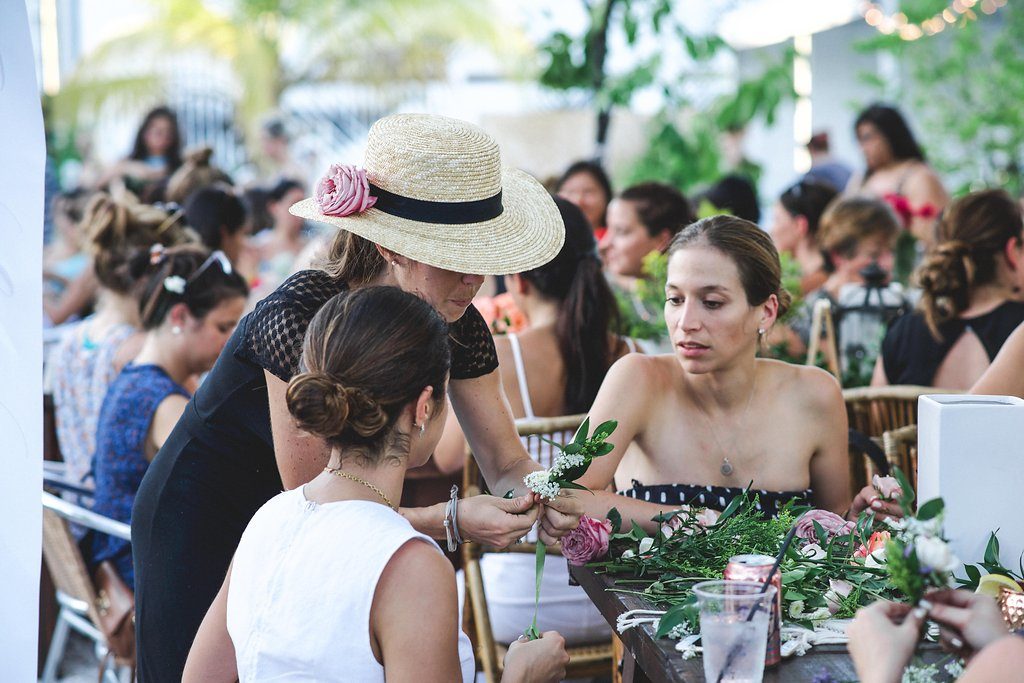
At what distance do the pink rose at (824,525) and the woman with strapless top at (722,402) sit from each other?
405 mm

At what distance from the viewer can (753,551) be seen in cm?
204

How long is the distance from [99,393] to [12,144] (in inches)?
89.8

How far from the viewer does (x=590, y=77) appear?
5.91m

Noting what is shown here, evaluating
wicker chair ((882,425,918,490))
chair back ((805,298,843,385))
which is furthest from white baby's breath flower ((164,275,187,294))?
chair back ((805,298,843,385))

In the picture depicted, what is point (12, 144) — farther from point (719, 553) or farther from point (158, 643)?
point (719, 553)

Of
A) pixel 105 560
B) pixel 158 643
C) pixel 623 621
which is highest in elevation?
pixel 623 621

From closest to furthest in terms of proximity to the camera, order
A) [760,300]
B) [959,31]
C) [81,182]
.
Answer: [760,300], [959,31], [81,182]

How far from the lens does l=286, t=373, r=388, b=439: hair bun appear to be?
1.59 m

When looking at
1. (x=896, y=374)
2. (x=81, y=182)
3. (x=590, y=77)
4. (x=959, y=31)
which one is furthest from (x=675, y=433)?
(x=81, y=182)

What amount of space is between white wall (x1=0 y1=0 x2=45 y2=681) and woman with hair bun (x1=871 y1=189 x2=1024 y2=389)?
9.63 ft

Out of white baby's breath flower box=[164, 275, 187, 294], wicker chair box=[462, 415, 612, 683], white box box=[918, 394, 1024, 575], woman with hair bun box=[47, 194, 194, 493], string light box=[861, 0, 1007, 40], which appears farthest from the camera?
string light box=[861, 0, 1007, 40]

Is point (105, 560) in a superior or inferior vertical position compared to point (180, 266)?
inferior

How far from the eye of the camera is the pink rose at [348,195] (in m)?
2.03

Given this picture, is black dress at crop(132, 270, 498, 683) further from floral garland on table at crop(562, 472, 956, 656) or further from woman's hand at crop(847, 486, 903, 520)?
woman's hand at crop(847, 486, 903, 520)
